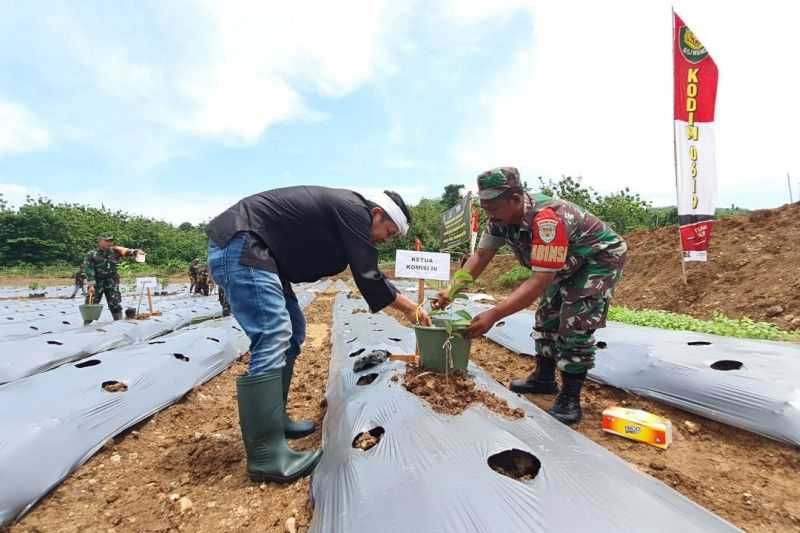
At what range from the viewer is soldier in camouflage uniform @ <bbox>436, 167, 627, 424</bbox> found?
2.02 meters

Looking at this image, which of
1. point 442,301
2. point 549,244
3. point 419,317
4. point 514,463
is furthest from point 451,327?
point 514,463

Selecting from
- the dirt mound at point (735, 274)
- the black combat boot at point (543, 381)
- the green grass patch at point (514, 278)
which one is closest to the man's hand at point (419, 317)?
the black combat boot at point (543, 381)

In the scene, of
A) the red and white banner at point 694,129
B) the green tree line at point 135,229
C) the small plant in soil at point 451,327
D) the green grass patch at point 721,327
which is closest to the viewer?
the small plant in soil at point 451,327

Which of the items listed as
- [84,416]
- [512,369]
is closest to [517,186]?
[512,369]

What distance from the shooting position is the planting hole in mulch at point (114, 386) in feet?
8.45

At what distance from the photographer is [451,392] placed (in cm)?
208

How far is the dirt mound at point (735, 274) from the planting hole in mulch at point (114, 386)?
6818mm

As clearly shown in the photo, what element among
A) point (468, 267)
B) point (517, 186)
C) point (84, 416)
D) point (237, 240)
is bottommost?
point (84, 416)

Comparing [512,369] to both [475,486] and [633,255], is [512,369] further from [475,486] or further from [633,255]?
[633,255]

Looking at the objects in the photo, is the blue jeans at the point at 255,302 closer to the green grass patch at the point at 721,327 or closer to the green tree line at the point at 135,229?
the green grass patch at the point at 721,327

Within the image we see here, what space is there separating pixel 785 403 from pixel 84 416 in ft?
11.7

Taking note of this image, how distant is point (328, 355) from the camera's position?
4.87 meters

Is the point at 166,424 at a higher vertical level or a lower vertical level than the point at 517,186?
lower

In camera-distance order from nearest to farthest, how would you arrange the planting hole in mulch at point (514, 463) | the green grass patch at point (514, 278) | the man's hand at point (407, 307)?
the planting hole in mulch at point (514, 463)
the man's hand at point (407, 307)
the green grass patch at point (514, 278)
